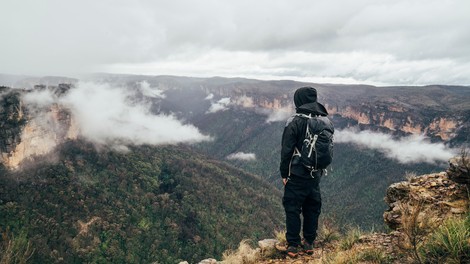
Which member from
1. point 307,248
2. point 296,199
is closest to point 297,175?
point 296,199

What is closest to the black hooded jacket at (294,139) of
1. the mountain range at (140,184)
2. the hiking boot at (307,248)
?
the hiking boot at (307,248)

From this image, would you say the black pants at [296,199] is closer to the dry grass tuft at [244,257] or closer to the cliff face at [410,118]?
the dry grass tuft at [244,257]

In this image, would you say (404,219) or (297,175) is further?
(297,175)

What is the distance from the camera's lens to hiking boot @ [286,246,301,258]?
5.67m

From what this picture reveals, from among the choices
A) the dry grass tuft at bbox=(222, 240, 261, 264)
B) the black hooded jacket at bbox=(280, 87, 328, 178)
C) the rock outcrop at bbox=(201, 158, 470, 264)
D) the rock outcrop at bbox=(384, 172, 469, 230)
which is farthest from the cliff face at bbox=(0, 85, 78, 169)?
the rock outcrop at bbox=(384, 172, 469, 230)

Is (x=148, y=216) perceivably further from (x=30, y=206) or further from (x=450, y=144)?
(x=450, y=144)

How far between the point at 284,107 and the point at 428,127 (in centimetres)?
9322

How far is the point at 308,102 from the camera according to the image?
19.7 ft

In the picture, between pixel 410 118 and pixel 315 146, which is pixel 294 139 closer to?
pixel 315 146

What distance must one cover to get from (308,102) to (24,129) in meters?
73.7

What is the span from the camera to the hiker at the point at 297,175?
18.6 feet

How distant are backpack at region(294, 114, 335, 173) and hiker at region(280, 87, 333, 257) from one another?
81 mm

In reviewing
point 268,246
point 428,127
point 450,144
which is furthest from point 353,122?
point 268,246

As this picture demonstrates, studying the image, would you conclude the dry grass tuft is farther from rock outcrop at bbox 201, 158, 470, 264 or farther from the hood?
the hood
